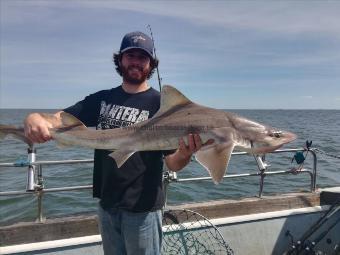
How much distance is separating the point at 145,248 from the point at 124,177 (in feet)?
2.17

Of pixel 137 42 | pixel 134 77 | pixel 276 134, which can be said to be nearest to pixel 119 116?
pixel 134 77

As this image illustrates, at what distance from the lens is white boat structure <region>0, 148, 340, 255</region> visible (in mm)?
4891

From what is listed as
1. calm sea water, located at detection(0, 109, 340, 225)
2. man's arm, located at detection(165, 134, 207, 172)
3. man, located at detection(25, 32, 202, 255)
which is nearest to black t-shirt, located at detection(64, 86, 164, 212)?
man, located at detection(25, 32, 202, 255)

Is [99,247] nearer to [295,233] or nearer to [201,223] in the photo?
[201,223]

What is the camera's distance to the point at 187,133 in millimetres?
3316

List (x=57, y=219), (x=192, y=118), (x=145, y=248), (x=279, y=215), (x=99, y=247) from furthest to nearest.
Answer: (x=279, y=215) < (x=57, y=219) < (x=99, y=247) < (x=145, y=248) < (x=192, y=118)

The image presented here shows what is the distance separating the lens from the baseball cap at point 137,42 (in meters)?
3.62

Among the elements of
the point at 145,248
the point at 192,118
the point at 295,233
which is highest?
the point at 192,118

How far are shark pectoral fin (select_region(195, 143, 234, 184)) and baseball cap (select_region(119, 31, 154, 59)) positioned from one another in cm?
110

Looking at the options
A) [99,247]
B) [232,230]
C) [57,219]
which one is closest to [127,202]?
[99,247]

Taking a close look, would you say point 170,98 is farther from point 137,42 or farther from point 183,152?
point 137,42

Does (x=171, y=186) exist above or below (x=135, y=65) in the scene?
below

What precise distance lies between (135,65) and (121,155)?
861 millimetres

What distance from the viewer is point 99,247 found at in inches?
188
